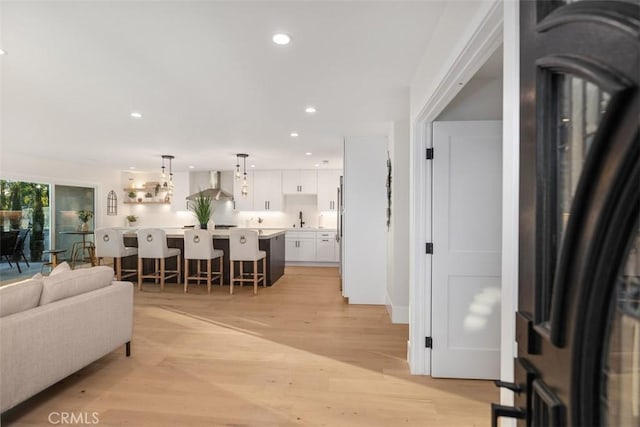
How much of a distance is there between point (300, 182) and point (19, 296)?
622cm

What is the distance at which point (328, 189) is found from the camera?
310 inches

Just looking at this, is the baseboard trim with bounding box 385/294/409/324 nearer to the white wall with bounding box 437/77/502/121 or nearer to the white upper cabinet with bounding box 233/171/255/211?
the white wall with bounding box 437/77/502/121

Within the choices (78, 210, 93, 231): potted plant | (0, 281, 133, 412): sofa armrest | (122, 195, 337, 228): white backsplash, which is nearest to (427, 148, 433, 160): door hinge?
(0, 281, 133, 412): sofa armrest

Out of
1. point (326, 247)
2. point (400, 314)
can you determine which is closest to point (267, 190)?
point (326, 247)

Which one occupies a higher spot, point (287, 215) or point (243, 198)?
point (243, 198)

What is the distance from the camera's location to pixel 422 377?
8.26 ft

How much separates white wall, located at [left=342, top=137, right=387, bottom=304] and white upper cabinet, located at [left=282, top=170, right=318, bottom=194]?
11.0 ft

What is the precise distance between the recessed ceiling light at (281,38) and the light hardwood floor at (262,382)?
2.40 meters

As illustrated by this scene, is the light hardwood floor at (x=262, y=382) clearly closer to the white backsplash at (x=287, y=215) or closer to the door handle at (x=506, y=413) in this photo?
the door handle at (x=506, y=413)

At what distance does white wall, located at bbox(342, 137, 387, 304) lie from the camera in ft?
14.7

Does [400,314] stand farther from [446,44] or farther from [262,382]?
[446,44]

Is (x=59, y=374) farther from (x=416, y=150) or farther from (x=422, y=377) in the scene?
(x=416, y=150)

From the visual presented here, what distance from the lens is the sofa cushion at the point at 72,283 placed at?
2232 mm

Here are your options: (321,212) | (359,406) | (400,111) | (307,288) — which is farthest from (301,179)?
(359,406)
